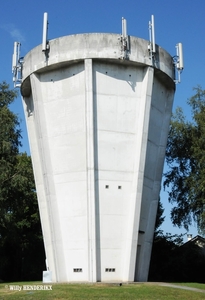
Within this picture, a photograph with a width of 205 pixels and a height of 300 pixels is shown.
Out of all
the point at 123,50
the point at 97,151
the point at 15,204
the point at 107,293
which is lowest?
the point at 107,293

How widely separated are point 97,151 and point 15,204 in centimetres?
945

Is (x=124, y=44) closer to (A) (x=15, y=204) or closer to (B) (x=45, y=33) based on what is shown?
(B) (x=45, y=33)

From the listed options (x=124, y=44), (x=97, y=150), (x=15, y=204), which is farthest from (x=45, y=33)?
(x=15, y=204)

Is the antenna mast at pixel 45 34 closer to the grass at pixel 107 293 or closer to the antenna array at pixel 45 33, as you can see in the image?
the antenna array at pixel 45 33

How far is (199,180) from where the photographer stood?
94.7 feet

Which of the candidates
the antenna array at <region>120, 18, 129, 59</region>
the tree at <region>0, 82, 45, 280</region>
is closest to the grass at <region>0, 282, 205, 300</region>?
the tree at <region>0, 82, 45, 280</region>

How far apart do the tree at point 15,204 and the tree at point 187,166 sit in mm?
10927

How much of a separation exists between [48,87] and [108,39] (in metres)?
4.35

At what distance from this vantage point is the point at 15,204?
95.5 ft

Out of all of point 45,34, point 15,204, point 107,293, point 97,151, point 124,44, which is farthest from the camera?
point 15,204

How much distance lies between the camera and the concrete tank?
21859mm

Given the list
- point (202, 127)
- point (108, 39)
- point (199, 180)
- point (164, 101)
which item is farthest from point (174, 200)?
point (108, 39)

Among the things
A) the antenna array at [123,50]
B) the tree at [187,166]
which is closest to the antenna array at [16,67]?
the antenna array at [123,50]

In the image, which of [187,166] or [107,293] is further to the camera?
[187,166]
